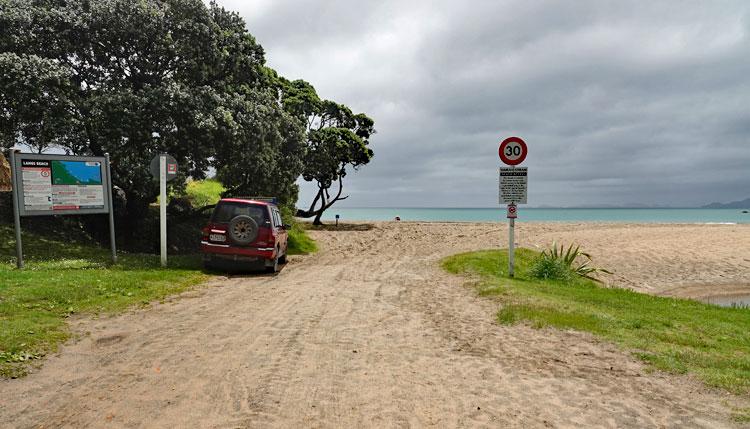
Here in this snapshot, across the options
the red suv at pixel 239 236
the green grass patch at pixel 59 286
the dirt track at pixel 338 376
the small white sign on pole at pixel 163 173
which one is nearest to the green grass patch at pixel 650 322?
the dirt track at pixel 338 376

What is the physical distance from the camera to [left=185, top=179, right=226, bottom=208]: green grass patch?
27406mm

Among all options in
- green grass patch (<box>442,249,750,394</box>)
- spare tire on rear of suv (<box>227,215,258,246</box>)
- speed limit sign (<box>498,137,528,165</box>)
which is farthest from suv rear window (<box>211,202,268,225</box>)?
speed limit sign (<box>498,137,528,165</box>)

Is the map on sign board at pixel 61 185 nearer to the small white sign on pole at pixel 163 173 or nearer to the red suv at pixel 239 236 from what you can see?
the small white sign on pole at pixel 163 173

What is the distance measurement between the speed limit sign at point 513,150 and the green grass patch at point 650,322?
3.37 meters

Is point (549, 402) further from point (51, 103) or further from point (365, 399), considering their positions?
point (51, 103)

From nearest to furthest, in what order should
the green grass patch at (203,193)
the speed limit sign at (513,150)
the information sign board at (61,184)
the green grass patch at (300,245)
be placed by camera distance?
the information sign board at (61,184), the speed limit sign at (513,150), the green grass patch at (300,245), the green grass patch at (203,193)

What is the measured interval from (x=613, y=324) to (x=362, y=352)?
4431 millimetres

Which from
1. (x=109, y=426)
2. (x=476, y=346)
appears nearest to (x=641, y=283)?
(x=476, y=346)

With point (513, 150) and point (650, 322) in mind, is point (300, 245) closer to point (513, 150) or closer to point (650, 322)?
point (513, 150)

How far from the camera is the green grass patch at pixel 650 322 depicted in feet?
18.1

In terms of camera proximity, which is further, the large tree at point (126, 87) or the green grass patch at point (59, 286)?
the large tree at point (126, 87)

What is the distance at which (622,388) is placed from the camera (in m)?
4.81

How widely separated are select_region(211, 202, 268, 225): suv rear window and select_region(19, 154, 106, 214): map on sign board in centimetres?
367

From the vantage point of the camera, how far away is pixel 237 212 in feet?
43.1
